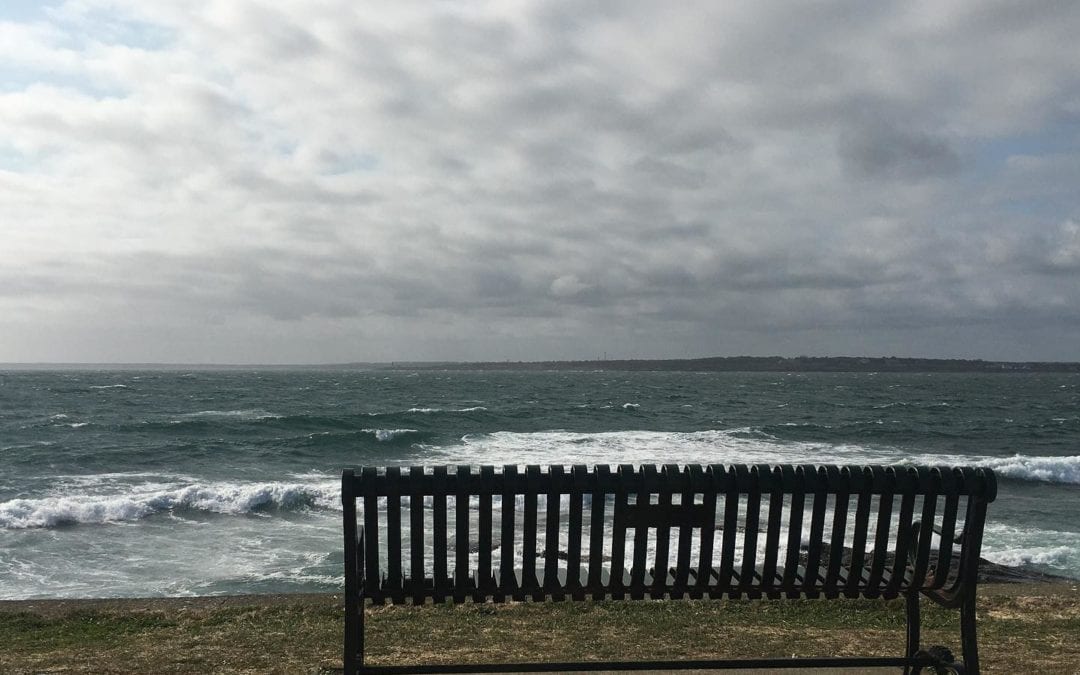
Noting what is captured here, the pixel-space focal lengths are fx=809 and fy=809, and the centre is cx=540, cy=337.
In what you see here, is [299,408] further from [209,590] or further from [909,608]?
[909,608]

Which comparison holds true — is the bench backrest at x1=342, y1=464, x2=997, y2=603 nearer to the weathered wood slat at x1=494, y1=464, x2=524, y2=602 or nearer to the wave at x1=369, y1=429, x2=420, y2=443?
the weathered wood slat at x1=494, y1=464, x2=524, y2=602

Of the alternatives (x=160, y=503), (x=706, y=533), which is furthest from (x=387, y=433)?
(x=706, y=533)

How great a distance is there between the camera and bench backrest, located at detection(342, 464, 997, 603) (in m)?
3.21

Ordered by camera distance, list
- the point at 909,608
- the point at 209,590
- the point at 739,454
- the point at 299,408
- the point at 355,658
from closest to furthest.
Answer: the point at 355,658
the point at 909,608
the point at 209,590
the point at 739,454
the point at 299,408

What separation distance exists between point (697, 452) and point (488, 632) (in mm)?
28590

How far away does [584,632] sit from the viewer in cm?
566

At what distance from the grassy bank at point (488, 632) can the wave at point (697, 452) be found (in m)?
20.1

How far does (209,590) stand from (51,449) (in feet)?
87.0

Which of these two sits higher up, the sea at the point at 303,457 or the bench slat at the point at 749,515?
the bench slat at the point at 749,515

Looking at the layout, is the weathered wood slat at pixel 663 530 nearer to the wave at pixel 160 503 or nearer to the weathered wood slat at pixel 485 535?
the weathered wood slat at pixel 485 535

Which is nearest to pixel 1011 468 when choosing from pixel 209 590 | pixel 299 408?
pixel 209 590

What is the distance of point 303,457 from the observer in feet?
104

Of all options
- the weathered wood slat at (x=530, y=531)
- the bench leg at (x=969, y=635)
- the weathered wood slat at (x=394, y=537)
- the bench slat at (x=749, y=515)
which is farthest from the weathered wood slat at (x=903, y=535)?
the weathered wood slat at (x=394, y=537)

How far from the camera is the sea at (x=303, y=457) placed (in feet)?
45.0
